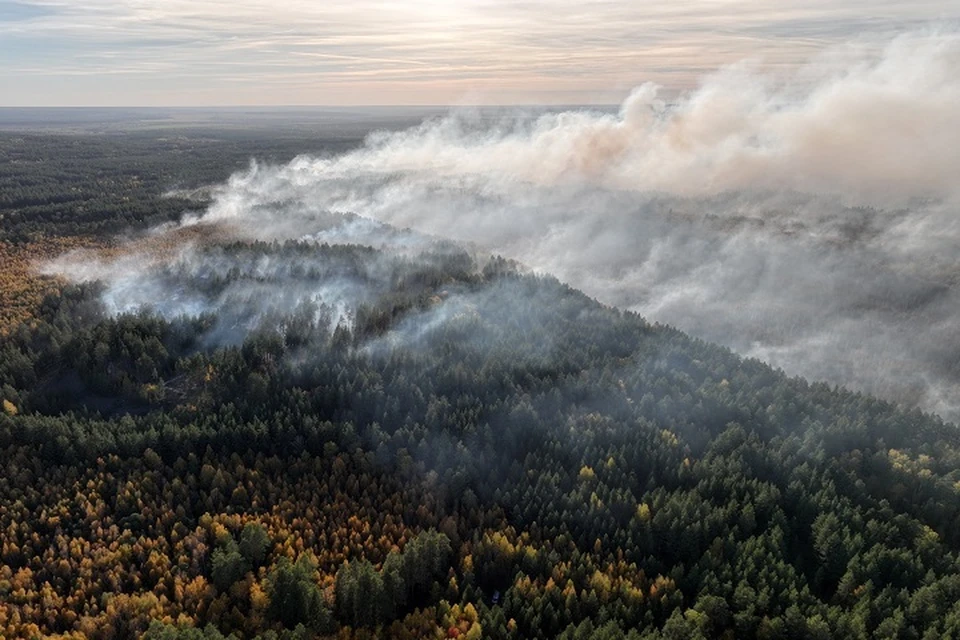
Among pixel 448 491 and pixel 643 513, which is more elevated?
pixel 448 491

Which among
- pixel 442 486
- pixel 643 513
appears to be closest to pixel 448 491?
pixel 442 486

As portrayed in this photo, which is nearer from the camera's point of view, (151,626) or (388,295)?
(151,626)

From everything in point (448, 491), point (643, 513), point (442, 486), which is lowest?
point (643, 513)

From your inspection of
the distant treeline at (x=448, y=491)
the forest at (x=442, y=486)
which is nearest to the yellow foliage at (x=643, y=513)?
the distant treeline at (x=448, y=491)

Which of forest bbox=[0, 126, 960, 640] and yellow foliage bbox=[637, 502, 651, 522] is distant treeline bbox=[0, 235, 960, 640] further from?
forest bbox=[0, 126, 960, 640]

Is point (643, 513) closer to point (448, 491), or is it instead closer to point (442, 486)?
point (448, 491)

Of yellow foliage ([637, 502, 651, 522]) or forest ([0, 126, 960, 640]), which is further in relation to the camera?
yellow foliage ([637, 502, 651, 522])

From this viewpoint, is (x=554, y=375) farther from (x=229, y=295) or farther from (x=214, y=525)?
(x=229, y=295)

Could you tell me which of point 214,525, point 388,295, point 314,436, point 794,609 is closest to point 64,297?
point 388,295

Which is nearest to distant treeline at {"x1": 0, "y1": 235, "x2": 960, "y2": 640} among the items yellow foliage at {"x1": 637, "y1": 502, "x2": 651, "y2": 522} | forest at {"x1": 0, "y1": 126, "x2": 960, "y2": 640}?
yellow foliage at {"x1": 637, "y1": 502, "x2": 651, "y2": 522}
